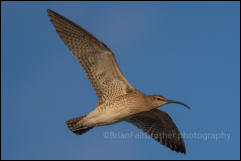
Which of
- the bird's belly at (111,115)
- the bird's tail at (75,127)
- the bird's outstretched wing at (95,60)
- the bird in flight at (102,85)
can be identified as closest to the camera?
the bird's belly at (111,115)

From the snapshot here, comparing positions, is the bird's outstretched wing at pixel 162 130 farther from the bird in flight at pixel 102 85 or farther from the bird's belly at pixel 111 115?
the bird's belly at pixel 111 115

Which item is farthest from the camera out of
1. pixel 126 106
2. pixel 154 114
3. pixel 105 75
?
pixel 154 114

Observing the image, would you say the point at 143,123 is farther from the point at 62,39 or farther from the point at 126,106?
the point at 62,39

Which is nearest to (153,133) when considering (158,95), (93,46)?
(158,95)

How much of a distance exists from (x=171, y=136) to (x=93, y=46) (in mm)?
4620

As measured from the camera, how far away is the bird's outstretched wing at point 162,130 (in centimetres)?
Result: 1395

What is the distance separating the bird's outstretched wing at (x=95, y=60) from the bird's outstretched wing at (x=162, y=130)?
2.21 meters

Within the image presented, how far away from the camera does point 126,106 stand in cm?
1148

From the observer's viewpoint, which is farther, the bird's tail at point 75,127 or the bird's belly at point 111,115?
the bird's tail at point 75,127

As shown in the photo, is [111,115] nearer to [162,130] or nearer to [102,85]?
[102,85]

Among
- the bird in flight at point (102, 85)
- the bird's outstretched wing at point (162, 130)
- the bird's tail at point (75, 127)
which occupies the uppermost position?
the bird in flight at point (102, 85)

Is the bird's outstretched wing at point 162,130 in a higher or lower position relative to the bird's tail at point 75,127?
lower

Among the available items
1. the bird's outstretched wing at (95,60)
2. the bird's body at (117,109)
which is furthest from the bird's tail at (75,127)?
the bird's outstretched wing at (95,60)

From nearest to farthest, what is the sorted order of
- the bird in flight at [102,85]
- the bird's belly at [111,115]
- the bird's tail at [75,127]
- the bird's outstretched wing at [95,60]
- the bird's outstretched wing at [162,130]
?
the bird's belly at [111,115] → the bird in flight at [102,85] → the bird's outstretched wing at [95,60] → the bird's tail at [75,127] → the bird's outstretched wing at [162,130]
